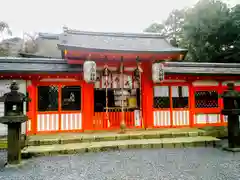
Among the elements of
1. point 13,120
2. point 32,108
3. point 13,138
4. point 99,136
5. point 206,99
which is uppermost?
point 206,99

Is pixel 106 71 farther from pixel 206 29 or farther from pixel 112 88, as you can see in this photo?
pixel 206 29

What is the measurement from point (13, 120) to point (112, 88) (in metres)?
4.78

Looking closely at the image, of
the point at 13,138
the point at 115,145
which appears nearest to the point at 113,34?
the point at 115,145

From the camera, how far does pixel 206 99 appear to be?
10328mm

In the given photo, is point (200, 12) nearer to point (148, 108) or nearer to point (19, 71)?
point (148, 108)

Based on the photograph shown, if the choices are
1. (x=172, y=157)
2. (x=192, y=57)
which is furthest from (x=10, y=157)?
(x=192, y=57)

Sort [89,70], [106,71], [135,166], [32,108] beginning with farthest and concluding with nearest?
[106,71] < [32,108] < [89,70] < [135,166]

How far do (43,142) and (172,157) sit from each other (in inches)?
182

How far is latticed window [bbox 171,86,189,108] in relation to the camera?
33.2 feet

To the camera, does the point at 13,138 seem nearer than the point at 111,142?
Yes

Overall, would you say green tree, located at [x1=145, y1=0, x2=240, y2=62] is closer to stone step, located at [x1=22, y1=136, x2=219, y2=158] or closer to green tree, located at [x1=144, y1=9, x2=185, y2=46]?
green tree, located at [x1=144, y1=9, x2=185, y2=46]

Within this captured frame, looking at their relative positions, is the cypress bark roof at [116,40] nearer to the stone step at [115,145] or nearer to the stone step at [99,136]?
the stone step at [99,136]

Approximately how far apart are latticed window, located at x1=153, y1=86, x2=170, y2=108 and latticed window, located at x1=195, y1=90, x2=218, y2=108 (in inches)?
59.7

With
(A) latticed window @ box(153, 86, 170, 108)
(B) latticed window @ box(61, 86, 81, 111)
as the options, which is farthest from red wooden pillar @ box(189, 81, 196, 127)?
(B) latticed window @ box(61, 86, 81, 111)
